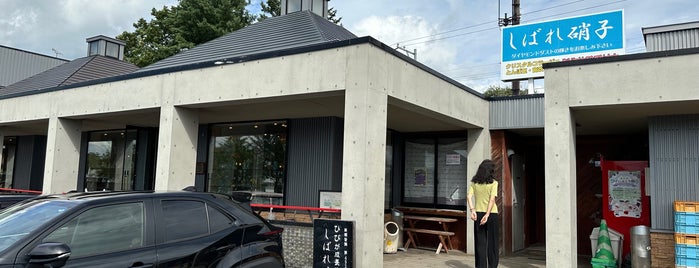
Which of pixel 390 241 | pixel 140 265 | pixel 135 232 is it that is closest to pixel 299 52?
pixel 135 232

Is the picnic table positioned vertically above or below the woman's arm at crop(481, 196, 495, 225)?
below

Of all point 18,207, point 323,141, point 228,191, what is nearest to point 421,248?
point 323,141

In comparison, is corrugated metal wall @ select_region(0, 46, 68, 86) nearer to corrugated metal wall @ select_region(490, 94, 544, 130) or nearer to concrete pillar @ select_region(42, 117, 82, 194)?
concrete pillar @ select_region(42, 117, 82, 194)

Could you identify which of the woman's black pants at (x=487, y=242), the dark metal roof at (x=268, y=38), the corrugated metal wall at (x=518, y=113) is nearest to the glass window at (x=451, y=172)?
the corrugated metal wall at (x=518, y=113)

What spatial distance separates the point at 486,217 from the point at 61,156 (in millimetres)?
9571

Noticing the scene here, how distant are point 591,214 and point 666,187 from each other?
426 centimetres

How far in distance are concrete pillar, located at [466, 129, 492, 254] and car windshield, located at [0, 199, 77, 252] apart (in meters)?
8.55

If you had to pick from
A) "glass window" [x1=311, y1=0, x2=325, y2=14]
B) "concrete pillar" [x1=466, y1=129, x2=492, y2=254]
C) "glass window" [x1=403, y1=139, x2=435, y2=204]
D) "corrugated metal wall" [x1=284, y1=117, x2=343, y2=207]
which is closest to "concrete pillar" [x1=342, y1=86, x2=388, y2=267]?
"corrugated metal wall" [x1=284, y1=117, x2=343, y2=207]

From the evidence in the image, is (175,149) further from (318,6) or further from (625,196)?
(625,196)

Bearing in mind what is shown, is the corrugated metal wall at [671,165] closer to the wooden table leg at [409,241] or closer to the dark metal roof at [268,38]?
the wooden table leg at [409,241]

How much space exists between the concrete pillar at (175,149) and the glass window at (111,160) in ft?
18.1

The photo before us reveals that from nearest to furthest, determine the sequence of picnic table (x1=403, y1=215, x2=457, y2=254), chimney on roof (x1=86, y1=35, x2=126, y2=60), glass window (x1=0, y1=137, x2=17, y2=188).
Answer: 1. picnic table (x1=403, y1=215, x2=457, y2=254)
2. glass window (x1=0, y1=137, x2=17, y2=188)
3. chimney on roof (x1=86, y1=35, x2=126, y2=60)

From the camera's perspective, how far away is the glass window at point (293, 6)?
13.6 meters

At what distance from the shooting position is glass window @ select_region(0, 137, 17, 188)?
17.8m
